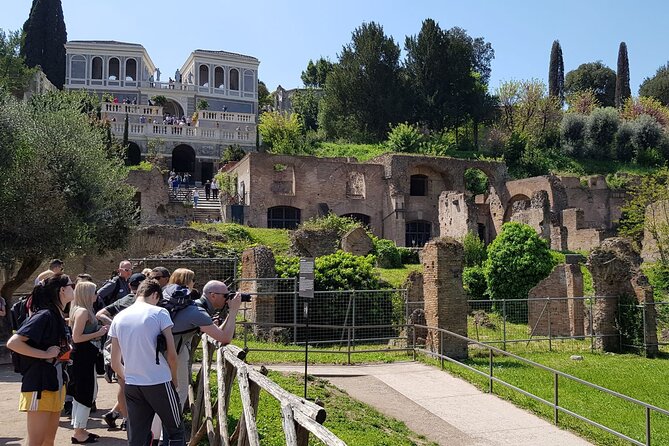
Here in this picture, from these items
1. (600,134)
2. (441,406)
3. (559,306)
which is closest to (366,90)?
(600,134)

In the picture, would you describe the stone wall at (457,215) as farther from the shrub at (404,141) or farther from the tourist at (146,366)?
the tourist at (146,366)

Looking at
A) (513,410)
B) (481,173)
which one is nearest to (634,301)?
(513,410)

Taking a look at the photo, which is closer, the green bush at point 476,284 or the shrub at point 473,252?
the green bush at point 476,284

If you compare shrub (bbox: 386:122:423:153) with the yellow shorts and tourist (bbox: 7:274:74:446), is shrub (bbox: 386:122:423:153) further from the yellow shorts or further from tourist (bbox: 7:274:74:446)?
the yellow shorts

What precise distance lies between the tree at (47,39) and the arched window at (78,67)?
921 millimetres

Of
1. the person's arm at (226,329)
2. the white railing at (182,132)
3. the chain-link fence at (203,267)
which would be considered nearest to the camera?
the person's arm at (226,329)

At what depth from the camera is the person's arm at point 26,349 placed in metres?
6.19

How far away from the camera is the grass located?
27.5 feet

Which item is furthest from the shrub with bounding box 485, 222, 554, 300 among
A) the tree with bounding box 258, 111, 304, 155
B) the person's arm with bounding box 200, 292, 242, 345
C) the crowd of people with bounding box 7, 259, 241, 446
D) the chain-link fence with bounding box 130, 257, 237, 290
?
the tree with bounding box 258, 111, 304, 155

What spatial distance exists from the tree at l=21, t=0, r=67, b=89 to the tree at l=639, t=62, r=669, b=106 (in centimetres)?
6206

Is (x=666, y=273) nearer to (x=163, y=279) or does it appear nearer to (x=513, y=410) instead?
(x=513, y=410)

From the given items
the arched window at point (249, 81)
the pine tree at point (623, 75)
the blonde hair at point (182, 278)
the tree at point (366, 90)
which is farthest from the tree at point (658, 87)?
the blonde hair at point (182, 278)

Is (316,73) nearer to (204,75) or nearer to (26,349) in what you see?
(204,75)

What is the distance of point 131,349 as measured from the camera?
5.88 meters
